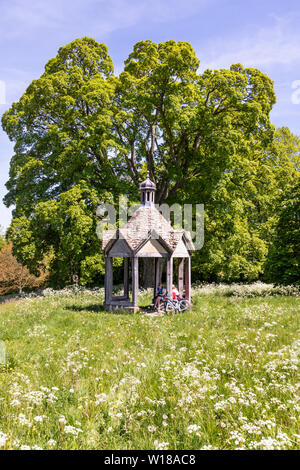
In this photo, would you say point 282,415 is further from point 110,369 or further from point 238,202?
point 238,202

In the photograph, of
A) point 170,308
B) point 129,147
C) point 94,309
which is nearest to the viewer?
point 170,308

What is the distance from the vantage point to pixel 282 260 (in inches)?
722

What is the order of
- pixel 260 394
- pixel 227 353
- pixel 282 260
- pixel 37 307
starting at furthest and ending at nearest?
pixel 282 260 → pixel 37 307 → pixel 227 353 → pixel 260 394

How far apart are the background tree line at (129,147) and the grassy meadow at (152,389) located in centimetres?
1199

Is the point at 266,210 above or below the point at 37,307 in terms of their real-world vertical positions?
above

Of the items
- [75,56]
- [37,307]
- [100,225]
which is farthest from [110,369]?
[75,56]

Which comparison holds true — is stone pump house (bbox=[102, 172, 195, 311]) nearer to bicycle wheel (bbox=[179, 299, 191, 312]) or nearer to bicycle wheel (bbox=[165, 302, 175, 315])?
bicycle wheel (bbox=[165, 302, 175, 315])

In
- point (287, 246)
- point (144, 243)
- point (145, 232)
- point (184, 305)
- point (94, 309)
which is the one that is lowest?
point (94, 309)

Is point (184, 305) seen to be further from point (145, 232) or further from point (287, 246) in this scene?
point (287, 246)

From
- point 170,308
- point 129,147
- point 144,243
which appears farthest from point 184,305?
point 129,147

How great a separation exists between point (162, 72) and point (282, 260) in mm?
14063

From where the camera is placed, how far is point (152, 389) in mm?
5000

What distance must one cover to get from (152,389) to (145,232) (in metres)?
10.8

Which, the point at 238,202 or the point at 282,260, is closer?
the point at 282,260
